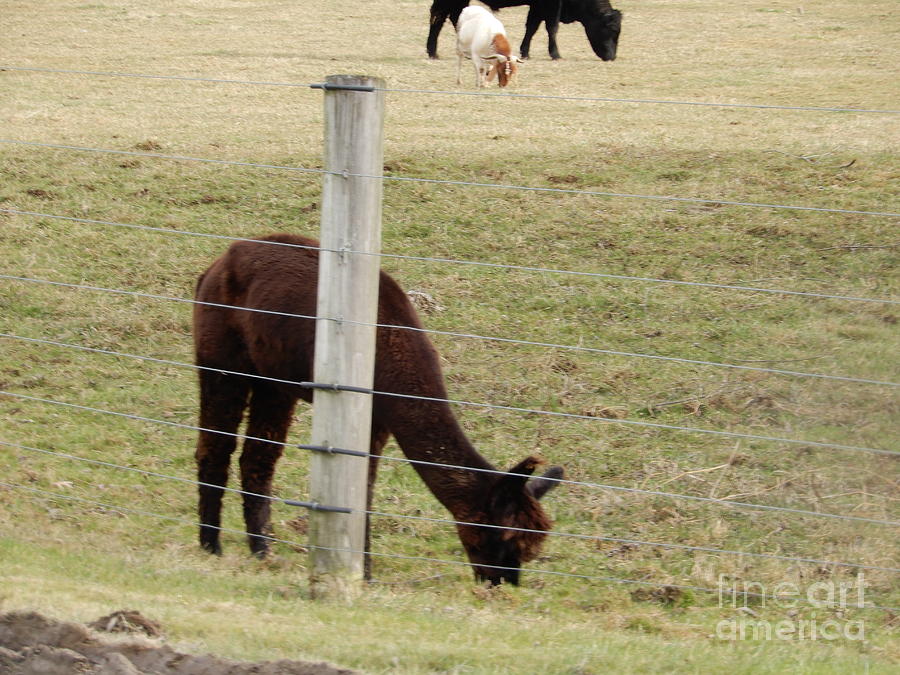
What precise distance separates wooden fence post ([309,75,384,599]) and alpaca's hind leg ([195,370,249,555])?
5.31ft

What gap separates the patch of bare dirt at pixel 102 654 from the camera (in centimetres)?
349

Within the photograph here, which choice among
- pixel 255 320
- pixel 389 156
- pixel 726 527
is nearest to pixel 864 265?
pixel 726 527

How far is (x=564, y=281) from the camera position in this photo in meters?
9.46

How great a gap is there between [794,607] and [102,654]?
11.0 feet

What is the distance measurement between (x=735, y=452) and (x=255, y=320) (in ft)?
11.3

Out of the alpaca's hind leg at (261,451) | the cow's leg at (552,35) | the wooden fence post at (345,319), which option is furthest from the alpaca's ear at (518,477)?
the cow's leg at (552,35)

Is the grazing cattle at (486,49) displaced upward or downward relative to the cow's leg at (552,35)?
downward

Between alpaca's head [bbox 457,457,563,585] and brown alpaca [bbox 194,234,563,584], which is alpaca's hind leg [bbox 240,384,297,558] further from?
alpaca's head [bbox 457,457,563,585]

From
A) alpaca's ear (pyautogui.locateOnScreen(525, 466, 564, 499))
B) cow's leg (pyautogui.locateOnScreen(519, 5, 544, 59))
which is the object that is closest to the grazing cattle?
cow's leg (pyautogui.locateOnScreen(519, 5, 544, 59))

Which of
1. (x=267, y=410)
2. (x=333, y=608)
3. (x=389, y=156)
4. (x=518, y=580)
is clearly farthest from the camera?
(x=389, y=156)

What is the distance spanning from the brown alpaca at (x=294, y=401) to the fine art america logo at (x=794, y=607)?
3.38 feet

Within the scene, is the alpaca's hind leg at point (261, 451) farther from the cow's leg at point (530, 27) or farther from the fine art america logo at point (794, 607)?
the cow's leg at point (530, 27)

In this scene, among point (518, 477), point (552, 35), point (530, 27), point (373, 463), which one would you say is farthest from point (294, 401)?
point (530, 27)

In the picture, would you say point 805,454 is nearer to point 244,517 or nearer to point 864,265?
point 864,265
